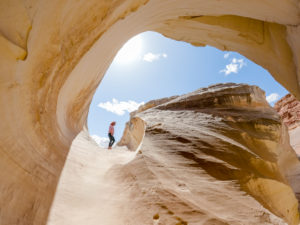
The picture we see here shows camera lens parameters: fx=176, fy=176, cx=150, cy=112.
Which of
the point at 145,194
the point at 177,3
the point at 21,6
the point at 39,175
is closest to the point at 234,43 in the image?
the point at 177,3

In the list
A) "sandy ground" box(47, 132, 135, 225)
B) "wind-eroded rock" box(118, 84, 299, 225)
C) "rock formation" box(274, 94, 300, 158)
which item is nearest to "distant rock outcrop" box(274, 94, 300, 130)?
"rock formation" box(274, 94, 300, 158)

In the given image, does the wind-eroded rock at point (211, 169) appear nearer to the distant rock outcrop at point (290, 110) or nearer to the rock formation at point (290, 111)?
the rock formation at point (290, 111)

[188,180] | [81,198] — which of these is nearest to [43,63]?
[81,198]

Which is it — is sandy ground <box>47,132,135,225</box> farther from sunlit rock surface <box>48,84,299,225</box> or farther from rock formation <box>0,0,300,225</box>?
rock formation <box>0,0,300,225</box>

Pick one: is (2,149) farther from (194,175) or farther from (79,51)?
(194,175)

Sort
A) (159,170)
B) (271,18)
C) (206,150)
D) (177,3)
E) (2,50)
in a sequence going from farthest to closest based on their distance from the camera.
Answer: (206,150)
(177,3)
(271,18)
(159,170)
(2,50)

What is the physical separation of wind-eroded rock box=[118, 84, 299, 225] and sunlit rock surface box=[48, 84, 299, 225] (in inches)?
0.5

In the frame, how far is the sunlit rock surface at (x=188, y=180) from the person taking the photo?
7.02 feet

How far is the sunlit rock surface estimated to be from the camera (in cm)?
214

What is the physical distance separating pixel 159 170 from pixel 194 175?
61cm

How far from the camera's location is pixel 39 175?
184cm

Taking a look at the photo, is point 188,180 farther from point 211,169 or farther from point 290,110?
point 290,110

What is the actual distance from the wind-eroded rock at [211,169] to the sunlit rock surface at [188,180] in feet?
0.04

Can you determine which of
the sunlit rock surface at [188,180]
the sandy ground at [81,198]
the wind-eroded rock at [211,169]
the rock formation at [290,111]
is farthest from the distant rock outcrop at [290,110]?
the sandy ground at [81,198]
